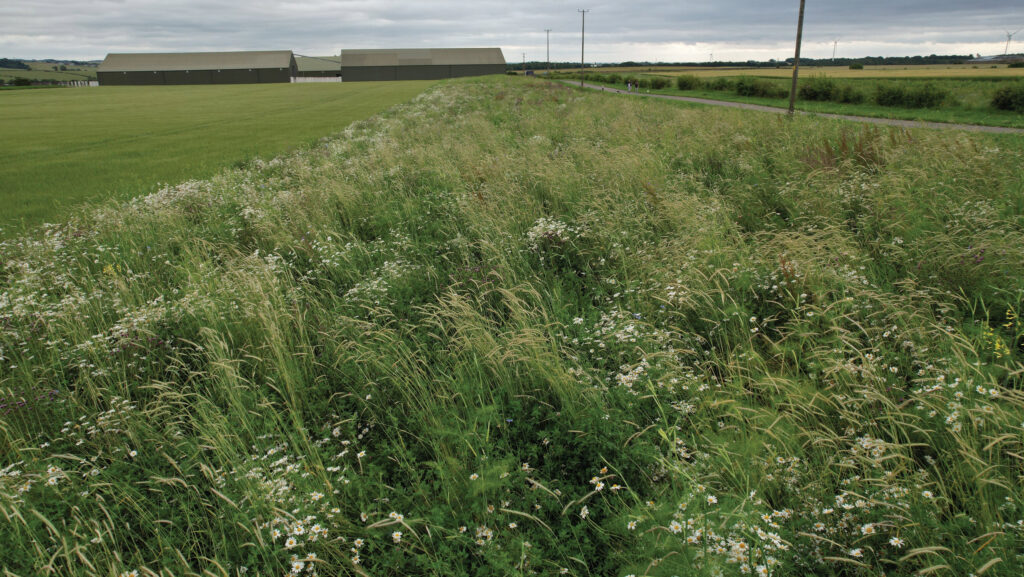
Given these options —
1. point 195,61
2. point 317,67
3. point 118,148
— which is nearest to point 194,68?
point 195,61

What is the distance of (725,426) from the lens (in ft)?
11.3

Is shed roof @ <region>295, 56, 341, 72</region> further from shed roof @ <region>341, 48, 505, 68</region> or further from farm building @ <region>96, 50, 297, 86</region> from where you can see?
farm building @ <region>96, 50, 297, 86</region>

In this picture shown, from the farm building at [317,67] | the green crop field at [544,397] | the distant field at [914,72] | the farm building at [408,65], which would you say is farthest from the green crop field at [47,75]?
the distant field at [914,72]

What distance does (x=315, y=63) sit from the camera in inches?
5531

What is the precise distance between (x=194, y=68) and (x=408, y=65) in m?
50.0

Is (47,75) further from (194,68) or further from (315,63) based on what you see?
(315,63)

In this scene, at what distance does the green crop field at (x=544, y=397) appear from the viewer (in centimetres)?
273

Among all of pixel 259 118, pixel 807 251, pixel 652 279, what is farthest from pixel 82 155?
pixel 807 251

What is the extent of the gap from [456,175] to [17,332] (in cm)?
769

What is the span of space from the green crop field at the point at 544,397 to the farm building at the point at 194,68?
125758mm

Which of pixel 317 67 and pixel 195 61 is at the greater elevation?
pixel 317 67

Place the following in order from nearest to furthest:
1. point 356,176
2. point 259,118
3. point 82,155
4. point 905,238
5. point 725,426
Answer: point 725,426, point 905,238, point 356,176, point 82,155, point 259,118

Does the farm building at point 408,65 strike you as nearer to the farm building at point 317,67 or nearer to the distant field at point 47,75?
the farm building at point 317,67

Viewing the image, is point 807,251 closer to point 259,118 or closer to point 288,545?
point 288,545
